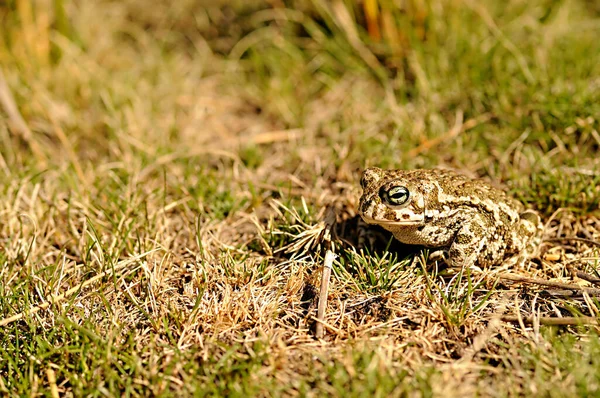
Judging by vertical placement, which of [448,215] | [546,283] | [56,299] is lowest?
[56,299]

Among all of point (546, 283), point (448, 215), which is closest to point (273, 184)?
point (448, 215)

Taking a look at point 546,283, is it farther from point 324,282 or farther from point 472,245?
point 324,282

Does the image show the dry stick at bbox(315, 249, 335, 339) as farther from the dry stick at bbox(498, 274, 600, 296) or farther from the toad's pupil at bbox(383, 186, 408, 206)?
the dry stick at bbox(498, 274, 600, 296)

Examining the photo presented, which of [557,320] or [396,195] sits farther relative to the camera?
[396,195]

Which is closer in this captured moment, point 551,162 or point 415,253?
point 415,253

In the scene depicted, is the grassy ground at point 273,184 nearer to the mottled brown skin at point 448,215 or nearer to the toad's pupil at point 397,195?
the mottled brown skin at point 448,215

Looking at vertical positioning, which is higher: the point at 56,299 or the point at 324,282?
the point at 324,282

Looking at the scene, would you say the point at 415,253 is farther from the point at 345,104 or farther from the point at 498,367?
the point at 345,104

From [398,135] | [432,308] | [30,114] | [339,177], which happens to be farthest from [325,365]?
[30,114]
